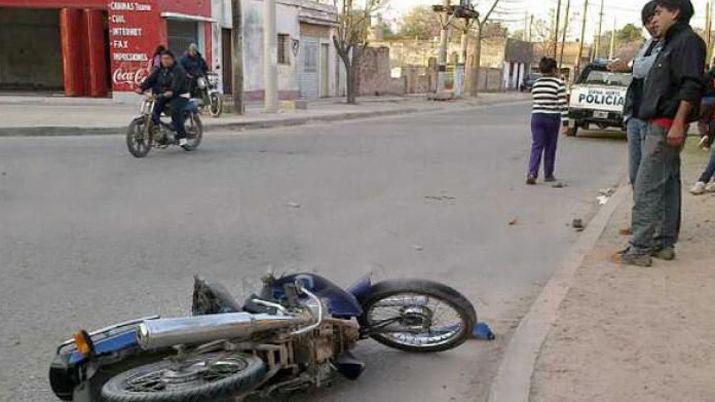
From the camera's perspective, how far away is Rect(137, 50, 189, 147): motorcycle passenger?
12070 mm

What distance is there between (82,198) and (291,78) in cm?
2291

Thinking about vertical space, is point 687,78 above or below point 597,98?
above

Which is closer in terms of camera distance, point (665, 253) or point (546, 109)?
point (665, 253)

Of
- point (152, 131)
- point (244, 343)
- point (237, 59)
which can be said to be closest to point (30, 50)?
point (237, 59)

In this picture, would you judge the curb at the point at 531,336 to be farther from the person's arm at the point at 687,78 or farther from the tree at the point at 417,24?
the tree at the point at 417,24

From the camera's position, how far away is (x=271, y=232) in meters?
7.10

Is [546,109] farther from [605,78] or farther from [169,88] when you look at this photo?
[605,78]

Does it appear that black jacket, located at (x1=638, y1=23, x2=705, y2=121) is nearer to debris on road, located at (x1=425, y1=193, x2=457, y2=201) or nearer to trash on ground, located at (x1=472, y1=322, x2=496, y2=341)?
trash on ground, located at (x1=472, y1=322, x2=496, y2=341)

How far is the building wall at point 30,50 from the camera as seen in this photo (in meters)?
28.3

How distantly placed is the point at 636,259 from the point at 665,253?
0.33 m

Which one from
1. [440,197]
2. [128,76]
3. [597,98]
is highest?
[128,76]

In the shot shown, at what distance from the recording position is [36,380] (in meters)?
3.79

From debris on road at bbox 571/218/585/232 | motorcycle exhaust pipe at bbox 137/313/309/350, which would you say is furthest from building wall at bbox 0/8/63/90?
motorcycle exhaust pipe at bbox 137/313/309/350

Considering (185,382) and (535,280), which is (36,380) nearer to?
(185,382)
